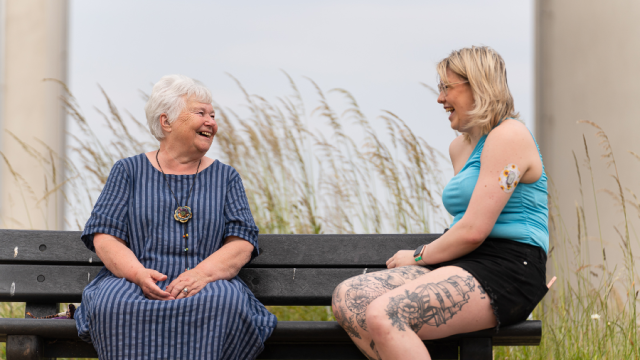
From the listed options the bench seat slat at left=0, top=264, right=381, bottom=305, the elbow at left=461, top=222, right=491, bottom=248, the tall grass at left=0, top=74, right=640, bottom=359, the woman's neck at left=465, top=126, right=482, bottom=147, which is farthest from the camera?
the tall grass at left=0, top=74, right=640, bottom=359

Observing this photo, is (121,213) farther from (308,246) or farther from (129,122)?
(129,122)

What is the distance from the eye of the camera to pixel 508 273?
170cm

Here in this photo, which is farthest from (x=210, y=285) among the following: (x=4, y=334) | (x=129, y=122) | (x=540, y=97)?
(x=540, y=97)

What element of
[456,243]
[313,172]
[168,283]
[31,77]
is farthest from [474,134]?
[31,77]

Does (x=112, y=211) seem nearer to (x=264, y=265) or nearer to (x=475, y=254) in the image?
(x=264, y=265)

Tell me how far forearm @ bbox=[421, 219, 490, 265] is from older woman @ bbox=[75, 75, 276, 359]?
54cm

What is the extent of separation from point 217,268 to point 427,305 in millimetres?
688

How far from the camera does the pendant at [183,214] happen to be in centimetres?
197

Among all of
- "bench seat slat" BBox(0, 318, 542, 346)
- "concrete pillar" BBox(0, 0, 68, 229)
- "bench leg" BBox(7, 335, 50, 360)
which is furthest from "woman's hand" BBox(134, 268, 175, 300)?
"concrete pillar" BBox(0, 0, 68, 229)

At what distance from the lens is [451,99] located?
1872 mm

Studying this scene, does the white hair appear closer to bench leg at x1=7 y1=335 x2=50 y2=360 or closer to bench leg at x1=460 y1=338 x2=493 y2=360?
bench leg at x1=7 y1=335 x2=50 y2=360

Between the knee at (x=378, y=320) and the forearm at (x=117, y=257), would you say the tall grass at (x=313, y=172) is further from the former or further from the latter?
the knee at (x=378, y=320)

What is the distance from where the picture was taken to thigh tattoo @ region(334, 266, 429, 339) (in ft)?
5.52

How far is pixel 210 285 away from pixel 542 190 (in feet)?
3.49
